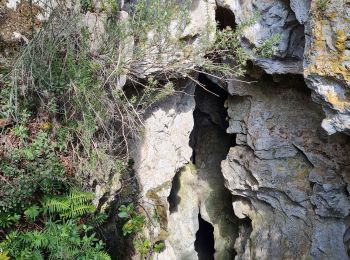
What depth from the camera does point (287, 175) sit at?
6.01m

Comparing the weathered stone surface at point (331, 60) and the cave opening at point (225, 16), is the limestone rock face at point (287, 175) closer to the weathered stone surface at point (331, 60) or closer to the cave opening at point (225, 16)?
the cave opening at point (225, 16)

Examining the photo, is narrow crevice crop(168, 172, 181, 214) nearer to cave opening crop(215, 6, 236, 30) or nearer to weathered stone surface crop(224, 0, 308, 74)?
weathered stone surface crop(224, 0, 308, 74)

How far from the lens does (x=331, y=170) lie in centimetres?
563

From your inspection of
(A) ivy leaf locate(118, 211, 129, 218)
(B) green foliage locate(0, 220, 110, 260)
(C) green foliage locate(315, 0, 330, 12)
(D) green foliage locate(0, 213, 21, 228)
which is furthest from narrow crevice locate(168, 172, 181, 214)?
(C) green foliage locate(315, 0, 330, 12)

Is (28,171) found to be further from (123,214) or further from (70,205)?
(123,214)

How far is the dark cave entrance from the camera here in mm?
8008

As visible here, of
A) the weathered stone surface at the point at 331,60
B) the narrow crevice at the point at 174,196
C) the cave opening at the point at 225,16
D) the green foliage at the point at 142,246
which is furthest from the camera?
the narrow crevice at the point at 174,196

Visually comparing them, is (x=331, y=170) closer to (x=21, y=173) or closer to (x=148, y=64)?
(x=148, y=64)

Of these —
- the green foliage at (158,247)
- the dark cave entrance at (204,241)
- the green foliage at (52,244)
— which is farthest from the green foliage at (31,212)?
the dark cave entrance at (204,241)

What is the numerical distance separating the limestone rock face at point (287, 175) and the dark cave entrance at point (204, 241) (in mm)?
1496

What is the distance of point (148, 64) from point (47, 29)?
150cm

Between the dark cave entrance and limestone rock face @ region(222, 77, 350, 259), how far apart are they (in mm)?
1496

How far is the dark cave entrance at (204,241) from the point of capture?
8008mm

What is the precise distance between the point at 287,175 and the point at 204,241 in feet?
9.92
